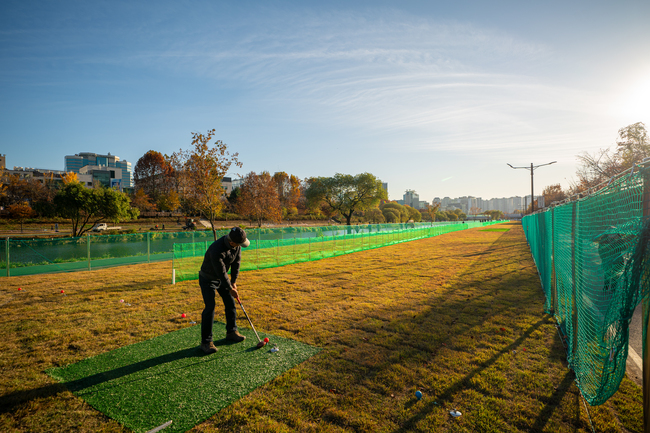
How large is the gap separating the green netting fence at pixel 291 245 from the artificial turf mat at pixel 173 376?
606 cm

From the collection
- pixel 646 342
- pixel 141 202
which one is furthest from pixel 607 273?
pixel 141 202

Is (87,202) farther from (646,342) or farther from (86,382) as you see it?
(646,342)

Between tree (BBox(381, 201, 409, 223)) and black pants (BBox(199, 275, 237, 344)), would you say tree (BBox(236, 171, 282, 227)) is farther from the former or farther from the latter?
black pants (BBox(199, 275, 237, 344))

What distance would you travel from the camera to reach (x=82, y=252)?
43.2ft

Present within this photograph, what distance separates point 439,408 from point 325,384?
138 centimetres

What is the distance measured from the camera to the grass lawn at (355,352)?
129 inches

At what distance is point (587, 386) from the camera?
335cm

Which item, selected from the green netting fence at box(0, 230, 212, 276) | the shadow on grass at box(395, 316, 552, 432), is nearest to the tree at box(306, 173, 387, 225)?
the green netting fence at box(0, 230, 212, 276)

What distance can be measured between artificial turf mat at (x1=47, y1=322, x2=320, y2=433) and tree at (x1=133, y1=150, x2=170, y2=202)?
241ft

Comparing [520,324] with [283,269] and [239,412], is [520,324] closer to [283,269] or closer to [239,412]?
[239,412]

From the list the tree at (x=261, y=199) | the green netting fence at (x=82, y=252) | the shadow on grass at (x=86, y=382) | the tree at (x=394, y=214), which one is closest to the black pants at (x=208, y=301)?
the shadow on grass at (x=86, y=382)

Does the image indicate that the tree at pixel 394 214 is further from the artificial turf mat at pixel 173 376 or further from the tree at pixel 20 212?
the artificial turf mat at pixel 173 376

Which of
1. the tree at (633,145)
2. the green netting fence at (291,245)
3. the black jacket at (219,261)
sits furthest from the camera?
the tree at (633,145)

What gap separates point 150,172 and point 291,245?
72.4m
